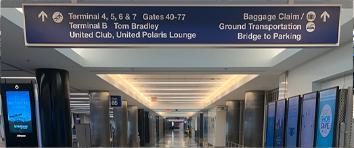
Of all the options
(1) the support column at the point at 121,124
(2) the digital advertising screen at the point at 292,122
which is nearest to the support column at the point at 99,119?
(1) the support column at the point at 121,124

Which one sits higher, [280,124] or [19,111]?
[19,111]

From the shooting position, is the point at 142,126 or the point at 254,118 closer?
the point at 254,118

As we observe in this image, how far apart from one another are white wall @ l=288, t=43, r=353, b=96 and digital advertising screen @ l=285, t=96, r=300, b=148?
0.90 m

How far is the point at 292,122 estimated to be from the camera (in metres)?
8.27

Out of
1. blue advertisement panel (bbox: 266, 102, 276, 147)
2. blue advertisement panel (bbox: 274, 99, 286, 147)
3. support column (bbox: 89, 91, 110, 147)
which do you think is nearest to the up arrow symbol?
blue advertisement panel (bbox: 274, 99, 286, 147)

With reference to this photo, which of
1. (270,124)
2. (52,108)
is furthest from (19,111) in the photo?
(270,124)

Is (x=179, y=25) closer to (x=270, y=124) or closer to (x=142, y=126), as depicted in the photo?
(x=270, y=124)

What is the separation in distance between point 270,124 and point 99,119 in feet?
37.1

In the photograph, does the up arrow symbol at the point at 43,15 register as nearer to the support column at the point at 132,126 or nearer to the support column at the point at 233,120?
the support column at the point at 233,120

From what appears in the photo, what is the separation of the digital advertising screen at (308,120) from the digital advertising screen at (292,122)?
9.9 inches

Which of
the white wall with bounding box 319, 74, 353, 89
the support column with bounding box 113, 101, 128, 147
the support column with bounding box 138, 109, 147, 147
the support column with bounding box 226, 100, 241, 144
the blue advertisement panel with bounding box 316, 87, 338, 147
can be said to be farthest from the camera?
the support column with bounding box 138, 109, 147, 147

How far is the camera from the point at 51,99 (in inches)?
421

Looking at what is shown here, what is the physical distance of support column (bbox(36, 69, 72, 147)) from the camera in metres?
10.7

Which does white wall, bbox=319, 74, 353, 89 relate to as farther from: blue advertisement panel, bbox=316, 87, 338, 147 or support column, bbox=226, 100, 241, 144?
support column, bbox=226, 100, 241, 144
